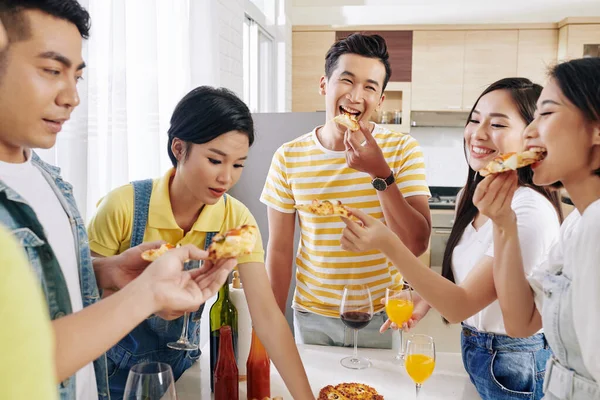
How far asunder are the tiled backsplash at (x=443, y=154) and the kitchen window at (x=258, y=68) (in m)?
2.05

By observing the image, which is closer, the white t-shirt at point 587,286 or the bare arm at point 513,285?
the white t-shirt at point 587,286

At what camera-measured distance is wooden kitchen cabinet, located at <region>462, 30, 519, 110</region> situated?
5.35m

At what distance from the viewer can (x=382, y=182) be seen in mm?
1728

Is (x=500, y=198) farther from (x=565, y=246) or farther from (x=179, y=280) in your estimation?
(x=179, y=280)

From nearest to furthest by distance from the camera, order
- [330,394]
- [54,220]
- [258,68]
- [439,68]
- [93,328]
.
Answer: [93,328]
[54,220]
[330,394]
[258,68]
[439,68]

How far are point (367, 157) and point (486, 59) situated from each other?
432 cm

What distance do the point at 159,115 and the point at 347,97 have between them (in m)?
0.88

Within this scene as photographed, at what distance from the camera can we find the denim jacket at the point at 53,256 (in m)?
0.86

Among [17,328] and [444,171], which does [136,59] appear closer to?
[17,328]

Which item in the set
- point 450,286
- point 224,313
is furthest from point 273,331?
point 450,286

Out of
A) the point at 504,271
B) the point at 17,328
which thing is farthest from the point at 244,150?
the point at 17,328

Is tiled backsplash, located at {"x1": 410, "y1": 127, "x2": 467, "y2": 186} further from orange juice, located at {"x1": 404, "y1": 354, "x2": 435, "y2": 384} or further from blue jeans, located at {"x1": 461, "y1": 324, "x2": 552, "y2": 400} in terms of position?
orange juice, located at {"x1": 404, "y1": 354, "x2": 435, "y2": 384}

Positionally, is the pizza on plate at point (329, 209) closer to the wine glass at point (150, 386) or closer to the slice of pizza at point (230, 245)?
the slice of pizza at point (230, 245)

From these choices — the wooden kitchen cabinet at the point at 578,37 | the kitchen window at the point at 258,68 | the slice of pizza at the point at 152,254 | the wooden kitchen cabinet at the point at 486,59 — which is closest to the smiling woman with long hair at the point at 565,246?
the slice of pizza at the point at 152,254
